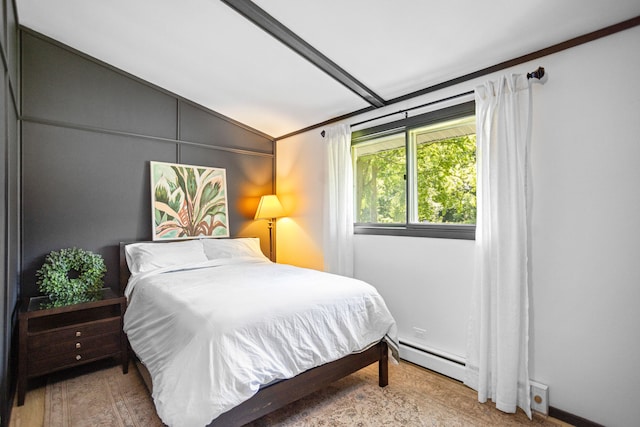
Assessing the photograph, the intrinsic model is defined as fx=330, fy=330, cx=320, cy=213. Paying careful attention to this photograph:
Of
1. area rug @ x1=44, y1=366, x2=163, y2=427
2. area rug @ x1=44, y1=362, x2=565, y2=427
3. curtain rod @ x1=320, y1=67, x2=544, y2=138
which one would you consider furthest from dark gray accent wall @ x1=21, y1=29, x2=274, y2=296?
curtain rod @ x1=320, y1=67, x2=544, y2=138

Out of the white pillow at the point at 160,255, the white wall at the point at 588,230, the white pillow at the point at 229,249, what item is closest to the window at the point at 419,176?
the white wall at the point at 588,230

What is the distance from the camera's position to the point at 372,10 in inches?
79.7

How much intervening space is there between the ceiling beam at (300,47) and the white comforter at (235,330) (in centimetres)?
166

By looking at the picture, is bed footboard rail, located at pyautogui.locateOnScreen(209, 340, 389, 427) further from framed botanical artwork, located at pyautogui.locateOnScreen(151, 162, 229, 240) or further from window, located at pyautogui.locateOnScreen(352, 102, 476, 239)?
framed botanical artwork, located at pyautogui.locateOnScreen(151, 162, 229, 240)

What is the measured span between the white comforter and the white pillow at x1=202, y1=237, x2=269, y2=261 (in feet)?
2.44

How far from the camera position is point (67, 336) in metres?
2.37

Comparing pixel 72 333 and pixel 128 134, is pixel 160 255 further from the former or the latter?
pixel 128 134

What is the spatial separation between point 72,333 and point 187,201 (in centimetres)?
159

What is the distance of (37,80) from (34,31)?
0.39 meters

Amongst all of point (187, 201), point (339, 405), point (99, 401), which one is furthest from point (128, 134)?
point (339, 405)

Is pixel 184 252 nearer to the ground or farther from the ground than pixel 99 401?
farther from the ground

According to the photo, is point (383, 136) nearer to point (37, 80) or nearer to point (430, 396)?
point (430, 396)

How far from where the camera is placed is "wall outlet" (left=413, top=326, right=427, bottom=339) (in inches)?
110

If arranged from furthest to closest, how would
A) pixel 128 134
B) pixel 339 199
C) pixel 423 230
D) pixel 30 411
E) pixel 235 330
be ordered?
pixel 339 199 < pixel 128 134 < pixel 423 230 < pixel 30 411 < pixel 235 330
